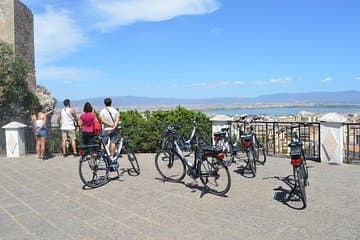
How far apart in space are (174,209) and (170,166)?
2.01m

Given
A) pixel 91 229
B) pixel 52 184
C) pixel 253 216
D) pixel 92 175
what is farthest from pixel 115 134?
pixel 253 216

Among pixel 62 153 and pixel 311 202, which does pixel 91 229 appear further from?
pixel 62 153

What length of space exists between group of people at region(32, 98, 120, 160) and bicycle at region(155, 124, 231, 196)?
1.65m

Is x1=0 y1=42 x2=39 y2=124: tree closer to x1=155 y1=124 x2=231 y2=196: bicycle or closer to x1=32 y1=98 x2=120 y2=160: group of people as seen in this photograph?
x1=32 y1=98 x2=120 y2=160: group of people

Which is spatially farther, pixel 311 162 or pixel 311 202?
pixel 311 162

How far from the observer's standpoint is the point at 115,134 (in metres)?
7.63

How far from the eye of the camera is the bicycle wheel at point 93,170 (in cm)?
672

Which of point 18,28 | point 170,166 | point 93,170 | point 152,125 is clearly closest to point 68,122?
point 152,125

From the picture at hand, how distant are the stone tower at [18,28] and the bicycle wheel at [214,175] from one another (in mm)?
13197

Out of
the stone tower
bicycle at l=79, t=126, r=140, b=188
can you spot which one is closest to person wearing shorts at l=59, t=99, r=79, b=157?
bicycle at l=79, t=126, r=140, b=188

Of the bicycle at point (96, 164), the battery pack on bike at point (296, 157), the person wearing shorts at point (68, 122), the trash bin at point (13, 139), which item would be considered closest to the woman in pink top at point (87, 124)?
the person wearing shorts at point (68, 122)

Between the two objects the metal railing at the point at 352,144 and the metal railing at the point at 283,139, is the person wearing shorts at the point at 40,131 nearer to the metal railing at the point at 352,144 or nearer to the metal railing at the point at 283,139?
the metal railing at the point at 283,139

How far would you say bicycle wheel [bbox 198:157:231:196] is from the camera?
19.4 feet

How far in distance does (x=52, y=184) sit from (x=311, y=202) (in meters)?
4.84
